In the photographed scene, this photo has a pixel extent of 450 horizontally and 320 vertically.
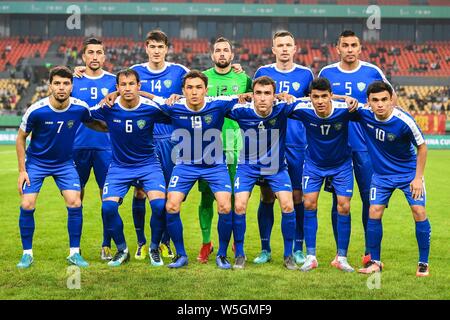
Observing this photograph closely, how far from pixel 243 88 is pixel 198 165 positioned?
1194 mm

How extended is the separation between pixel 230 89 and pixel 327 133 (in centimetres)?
133

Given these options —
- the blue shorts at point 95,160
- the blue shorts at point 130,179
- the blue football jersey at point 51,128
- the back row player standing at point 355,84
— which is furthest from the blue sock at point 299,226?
the blue football jersey at point 51,128

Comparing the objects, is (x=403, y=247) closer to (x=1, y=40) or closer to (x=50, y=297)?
(x=50, y=297)

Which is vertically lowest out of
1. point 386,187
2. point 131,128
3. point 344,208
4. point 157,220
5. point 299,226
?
point 299,226

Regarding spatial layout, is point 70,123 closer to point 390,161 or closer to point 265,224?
point 265,224

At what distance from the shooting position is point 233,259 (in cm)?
716

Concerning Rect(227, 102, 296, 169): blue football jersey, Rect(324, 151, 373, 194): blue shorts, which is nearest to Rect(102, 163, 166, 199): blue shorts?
Rect(227, 102, 296, 169): blue football jersey

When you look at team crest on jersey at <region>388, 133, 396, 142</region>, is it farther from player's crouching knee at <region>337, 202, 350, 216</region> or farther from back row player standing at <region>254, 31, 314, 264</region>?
back row player standing at <region>254, 31, 314, 264</region>

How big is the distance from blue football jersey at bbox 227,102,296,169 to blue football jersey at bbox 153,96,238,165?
0.15 m

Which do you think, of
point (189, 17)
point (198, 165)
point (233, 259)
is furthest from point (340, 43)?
point (189, 17)

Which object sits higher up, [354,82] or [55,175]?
[354,82]

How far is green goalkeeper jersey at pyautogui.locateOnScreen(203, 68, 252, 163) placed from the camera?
24.3 feet

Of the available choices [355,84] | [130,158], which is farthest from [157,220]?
[355,84]

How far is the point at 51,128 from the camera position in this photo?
6.75 meters
